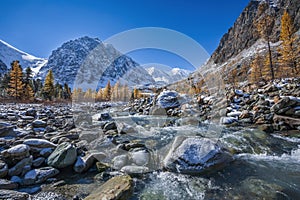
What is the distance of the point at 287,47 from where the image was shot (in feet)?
65.1

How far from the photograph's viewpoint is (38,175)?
3.87 m

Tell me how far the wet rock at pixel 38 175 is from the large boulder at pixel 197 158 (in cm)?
325

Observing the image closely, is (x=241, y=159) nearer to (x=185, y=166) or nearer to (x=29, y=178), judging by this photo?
(x=185, y=166)

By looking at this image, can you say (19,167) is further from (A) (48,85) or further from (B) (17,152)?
(A) (48,85)

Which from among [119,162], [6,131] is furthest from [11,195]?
[6,131]

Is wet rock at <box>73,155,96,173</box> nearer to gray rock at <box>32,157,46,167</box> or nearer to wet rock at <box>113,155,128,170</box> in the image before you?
wet rock at <box>113,155,128,170</box>

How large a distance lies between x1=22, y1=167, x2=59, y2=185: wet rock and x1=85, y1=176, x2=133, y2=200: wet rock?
66.6 inches

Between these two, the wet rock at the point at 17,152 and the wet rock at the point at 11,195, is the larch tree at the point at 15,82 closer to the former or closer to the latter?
the wet rock at the point at 17,152

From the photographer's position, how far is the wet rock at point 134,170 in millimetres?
4337

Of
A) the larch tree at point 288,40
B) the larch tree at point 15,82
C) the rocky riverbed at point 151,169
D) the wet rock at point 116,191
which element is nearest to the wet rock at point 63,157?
the rocky riverbed at point 151,169

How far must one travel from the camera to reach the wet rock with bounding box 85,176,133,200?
3.01m

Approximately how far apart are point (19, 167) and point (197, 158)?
4.92 m

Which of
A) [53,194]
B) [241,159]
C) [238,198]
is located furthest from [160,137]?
[53,194]

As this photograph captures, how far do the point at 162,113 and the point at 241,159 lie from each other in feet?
40.1
